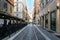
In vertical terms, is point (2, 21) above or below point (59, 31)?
Result: above

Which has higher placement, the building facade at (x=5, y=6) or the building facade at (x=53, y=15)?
the building facade at (x=5, y=6)

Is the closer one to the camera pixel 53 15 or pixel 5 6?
pixel 53 15

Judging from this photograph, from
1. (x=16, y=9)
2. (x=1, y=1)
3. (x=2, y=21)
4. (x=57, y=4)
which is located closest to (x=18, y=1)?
(x=16, y=9)

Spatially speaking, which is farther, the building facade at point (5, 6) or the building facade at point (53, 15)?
the building facade at point (5, 6)

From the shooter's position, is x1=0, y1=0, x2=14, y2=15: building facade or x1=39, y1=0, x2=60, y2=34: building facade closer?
x1=39, y1=0, x2=60, y2=34: building facade

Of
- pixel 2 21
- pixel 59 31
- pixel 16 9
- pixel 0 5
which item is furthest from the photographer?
pixel 16 9

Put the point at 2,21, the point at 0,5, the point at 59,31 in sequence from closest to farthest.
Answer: the point at 2,21 → the point at 59,31 → the point at 0,5

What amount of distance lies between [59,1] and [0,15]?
11.5 m

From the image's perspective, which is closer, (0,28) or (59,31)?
(0,28)

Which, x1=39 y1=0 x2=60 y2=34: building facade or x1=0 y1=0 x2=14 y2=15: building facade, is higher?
x1=0 y1=0 x2=14 y2=15: building facade

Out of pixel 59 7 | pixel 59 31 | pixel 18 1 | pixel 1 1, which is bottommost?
pixel 59 31

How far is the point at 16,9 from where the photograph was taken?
85062 millimetres

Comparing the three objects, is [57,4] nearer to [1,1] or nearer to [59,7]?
[59,7]

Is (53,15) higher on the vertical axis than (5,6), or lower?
lower
